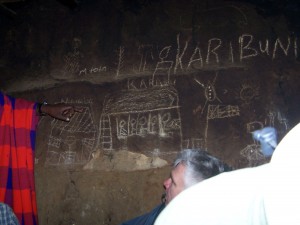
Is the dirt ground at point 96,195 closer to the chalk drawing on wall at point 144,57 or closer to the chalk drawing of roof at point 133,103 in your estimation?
the chalk drawing of roof at point 133,103

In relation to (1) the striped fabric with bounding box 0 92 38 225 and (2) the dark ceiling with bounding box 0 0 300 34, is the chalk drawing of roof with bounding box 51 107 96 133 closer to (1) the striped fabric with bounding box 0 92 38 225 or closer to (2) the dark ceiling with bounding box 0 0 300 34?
(1) the striped fabric with bounding box 0 92 38 225

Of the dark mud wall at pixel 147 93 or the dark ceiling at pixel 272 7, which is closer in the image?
the dark mud wall at pixel 147 93

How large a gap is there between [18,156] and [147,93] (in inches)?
60.2

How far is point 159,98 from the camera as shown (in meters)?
3.32

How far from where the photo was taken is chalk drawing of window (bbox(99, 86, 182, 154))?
325 cm

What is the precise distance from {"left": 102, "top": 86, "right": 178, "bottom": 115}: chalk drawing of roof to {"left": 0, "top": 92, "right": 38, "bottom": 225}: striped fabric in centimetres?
105

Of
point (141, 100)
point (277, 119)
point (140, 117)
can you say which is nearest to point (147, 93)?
point (141, 100)

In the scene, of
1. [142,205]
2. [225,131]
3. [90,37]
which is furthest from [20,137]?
[225,131]

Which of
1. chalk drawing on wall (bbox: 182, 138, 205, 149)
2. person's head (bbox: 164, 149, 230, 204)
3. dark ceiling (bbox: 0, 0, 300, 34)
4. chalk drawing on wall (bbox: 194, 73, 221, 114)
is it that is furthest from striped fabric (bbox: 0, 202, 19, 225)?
dark ceiling (bbox: 0, 0, 300, 34)

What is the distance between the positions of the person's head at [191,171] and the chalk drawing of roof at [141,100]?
1.22m

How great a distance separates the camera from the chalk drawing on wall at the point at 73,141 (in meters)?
3.43

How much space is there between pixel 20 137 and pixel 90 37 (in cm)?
174

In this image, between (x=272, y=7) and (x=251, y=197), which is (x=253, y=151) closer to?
(x=272, y=7)

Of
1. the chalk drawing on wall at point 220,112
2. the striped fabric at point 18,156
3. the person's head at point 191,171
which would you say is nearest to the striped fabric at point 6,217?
the striped fabric at point 18,156
